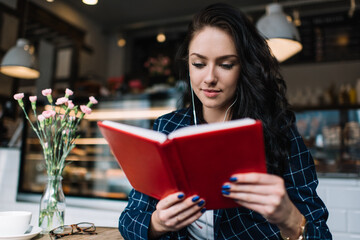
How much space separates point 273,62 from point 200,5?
3.53 m

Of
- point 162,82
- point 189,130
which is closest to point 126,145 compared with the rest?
point 189,130

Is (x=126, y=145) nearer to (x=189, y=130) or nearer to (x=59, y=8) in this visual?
→ (x=189, y=130)

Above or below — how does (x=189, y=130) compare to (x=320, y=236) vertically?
above

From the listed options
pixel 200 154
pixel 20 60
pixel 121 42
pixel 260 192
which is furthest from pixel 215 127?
pixel 121 42

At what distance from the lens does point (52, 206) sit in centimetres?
128

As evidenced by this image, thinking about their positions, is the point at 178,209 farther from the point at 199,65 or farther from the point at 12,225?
the point at 12,225

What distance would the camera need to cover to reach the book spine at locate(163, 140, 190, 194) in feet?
2.21

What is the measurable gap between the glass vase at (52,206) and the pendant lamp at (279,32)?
1.49 metres

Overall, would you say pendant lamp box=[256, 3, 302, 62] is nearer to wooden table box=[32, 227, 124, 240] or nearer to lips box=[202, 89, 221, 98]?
lips box=[202, 89, 221, 98]

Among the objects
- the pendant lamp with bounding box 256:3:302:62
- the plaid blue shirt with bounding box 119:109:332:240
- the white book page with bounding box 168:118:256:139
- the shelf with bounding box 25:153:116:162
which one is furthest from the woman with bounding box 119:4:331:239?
the shelf with bounding box 25:153:116:162

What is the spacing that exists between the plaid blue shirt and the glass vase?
355 mm

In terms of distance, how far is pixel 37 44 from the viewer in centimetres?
427

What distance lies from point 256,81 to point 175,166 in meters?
0.51

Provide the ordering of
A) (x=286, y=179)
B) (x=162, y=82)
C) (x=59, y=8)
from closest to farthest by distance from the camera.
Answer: (x=286, y=179)
(x=162, y=82)
(x=59, y=8)
